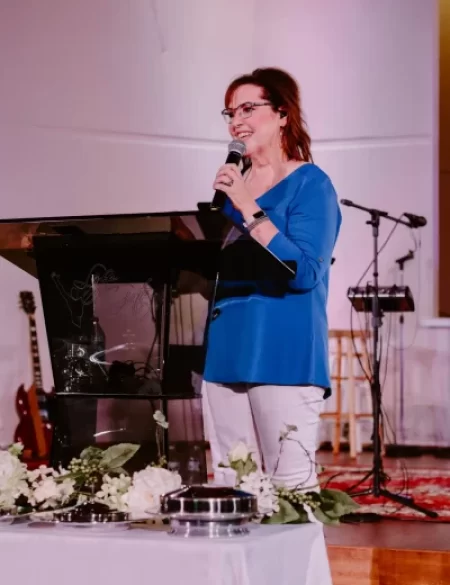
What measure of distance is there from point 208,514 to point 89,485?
0.95ft

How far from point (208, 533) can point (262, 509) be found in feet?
0.42

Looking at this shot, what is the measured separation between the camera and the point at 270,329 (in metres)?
1.78

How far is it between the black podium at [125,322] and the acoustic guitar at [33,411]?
3.79 m

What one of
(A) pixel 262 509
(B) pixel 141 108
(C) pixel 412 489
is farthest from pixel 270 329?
(B) pixel 141 108

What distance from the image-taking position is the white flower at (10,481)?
137 centimetres

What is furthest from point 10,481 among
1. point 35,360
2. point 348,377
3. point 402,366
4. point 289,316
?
point 402,366

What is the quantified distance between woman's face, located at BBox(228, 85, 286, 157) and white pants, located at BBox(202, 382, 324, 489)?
0.54 metres

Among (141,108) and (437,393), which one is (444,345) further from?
(141,108)

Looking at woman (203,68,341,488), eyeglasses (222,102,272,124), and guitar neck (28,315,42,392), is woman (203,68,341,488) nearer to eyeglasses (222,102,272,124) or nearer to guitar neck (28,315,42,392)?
eyeglasses (222,102,272,124)

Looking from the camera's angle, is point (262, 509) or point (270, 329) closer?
point (262, 509)

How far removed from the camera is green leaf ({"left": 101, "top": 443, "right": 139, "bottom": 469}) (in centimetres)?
143

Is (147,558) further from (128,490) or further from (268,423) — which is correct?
(268,423)

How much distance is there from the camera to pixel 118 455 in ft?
4.70

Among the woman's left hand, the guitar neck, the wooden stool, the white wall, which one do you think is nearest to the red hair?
the woman's left hand
